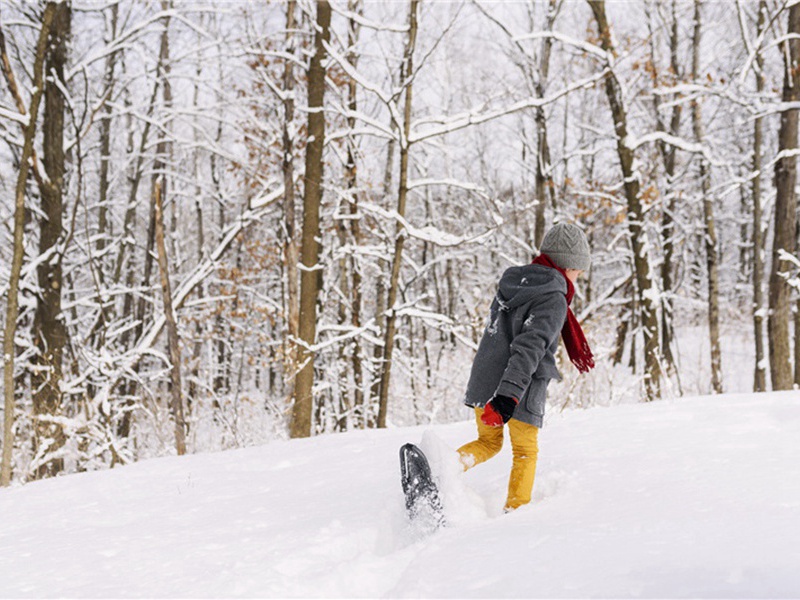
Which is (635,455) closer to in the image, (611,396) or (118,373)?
(611,396)

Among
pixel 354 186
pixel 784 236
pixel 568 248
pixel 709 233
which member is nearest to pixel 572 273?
pixel 568 248

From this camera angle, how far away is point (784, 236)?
858cm

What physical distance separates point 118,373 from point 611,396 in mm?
6141

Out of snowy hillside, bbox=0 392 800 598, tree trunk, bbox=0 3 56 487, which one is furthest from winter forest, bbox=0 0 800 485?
snowy hillside, bbox=0 392 800 598

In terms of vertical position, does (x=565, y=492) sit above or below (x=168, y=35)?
below

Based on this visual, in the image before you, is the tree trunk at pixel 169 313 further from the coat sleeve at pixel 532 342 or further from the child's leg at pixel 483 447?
the coat sleeve at pixel 532 342

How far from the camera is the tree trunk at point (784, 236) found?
339 inches

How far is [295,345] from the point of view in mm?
7359

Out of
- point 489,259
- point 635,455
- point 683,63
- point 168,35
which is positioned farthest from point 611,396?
point 489,259

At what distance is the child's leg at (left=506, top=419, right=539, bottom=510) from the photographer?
299 cm

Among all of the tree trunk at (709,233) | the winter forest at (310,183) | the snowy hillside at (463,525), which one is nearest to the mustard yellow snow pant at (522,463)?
the snowy hillside at (463,525)

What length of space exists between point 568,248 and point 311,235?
15.8 ft

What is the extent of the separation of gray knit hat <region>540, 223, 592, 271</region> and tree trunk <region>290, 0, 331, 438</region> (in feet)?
14.6

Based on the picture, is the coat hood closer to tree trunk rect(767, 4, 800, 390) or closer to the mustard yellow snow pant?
the mustard yellow snow pant
